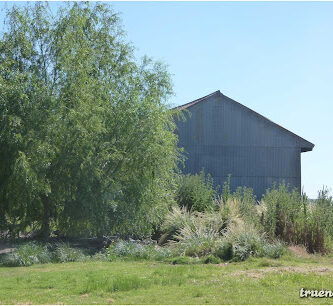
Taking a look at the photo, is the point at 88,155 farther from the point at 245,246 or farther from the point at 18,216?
the point at 245,246

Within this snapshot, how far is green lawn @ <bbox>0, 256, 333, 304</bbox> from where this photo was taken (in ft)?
27.1

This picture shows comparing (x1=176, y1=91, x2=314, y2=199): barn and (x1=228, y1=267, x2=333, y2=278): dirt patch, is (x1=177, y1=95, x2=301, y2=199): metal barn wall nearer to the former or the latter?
(x1=176, y1=91, x2=314, y2=199): barn

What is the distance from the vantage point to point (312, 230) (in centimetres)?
1586

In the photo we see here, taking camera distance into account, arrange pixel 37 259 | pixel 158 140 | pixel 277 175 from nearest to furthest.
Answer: pixel 37 259, pixel 158 140, pixel 277 175

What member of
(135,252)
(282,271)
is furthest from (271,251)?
(135,252)

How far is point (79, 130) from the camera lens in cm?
1489

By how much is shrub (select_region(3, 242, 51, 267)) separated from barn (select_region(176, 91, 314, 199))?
614 inches

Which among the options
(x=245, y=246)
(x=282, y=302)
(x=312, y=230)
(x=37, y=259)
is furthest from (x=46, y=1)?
(x=282, y=302)

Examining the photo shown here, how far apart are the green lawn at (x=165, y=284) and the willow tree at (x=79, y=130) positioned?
3.73 meters

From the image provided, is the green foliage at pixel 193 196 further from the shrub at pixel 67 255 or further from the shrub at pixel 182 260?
the shrub at pixel 67 255

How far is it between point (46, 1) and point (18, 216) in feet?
22.9

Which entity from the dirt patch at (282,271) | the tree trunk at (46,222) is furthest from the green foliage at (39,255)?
the dirt patch at (282,271)

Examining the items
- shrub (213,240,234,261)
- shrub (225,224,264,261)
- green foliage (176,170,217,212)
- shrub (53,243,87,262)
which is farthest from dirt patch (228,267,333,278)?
green foliage (176,170,217,212)

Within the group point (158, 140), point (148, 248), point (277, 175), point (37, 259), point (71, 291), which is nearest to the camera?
point (71, 291)
